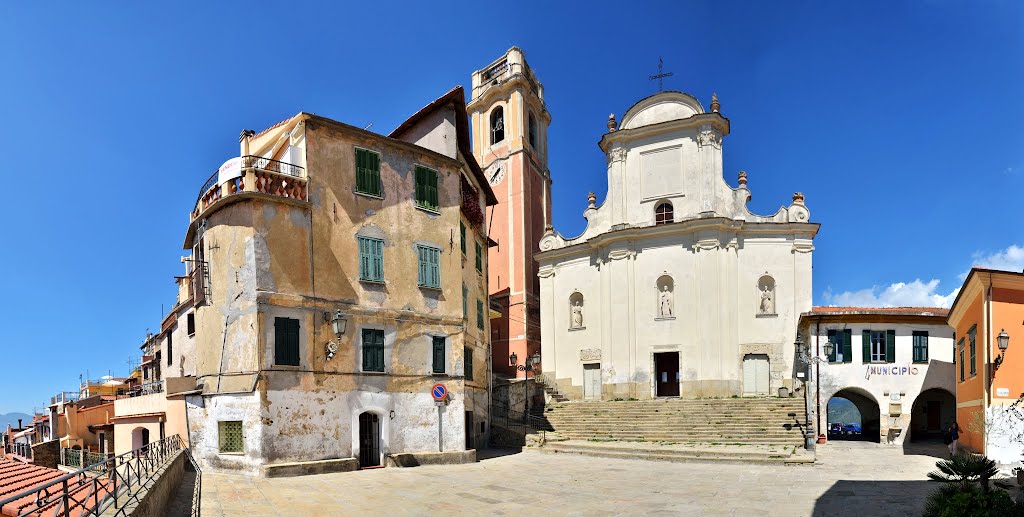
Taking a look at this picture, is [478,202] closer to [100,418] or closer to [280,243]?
[280,243]

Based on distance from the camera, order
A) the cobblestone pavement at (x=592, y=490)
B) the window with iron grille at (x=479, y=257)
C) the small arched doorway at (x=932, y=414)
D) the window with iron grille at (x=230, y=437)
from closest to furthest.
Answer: the cobblestone pavement at (x=592, y=490) < the window with iron grille at (x=230, y=437) < the window with iron grille at (x=479, y=257) < the small arched doorway at (x=932, y=414)

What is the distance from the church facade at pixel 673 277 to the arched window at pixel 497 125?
10129 millimetres

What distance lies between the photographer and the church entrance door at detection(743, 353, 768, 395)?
103 feet

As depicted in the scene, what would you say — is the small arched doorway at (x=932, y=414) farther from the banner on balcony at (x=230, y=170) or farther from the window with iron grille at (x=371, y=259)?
the banner on balcony at (x=230, y=170)

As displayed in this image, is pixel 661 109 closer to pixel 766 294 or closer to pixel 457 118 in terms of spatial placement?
pixel 766 294

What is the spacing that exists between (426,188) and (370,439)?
881 cm

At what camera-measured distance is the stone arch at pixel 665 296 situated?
33.7m

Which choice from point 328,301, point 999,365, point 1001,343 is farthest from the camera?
point 328,301

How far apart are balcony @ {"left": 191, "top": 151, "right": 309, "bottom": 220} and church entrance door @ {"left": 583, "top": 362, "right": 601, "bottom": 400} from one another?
2106cm

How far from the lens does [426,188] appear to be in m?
22.2

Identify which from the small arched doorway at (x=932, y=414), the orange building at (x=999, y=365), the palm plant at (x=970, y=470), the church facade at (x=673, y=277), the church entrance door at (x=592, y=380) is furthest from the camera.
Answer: the church entrance door at (x=592, y=380)

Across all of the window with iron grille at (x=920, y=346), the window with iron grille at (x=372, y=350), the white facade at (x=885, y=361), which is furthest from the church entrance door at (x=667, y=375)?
the window with iron grille at (x=372, y=350)

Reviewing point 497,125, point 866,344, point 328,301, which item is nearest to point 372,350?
point 328,301

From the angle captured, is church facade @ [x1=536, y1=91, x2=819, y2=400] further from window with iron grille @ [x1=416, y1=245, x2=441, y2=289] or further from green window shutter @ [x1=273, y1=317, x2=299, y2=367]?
green window shutter @ [x1=273, y1=317, x2=299, y2=367]
